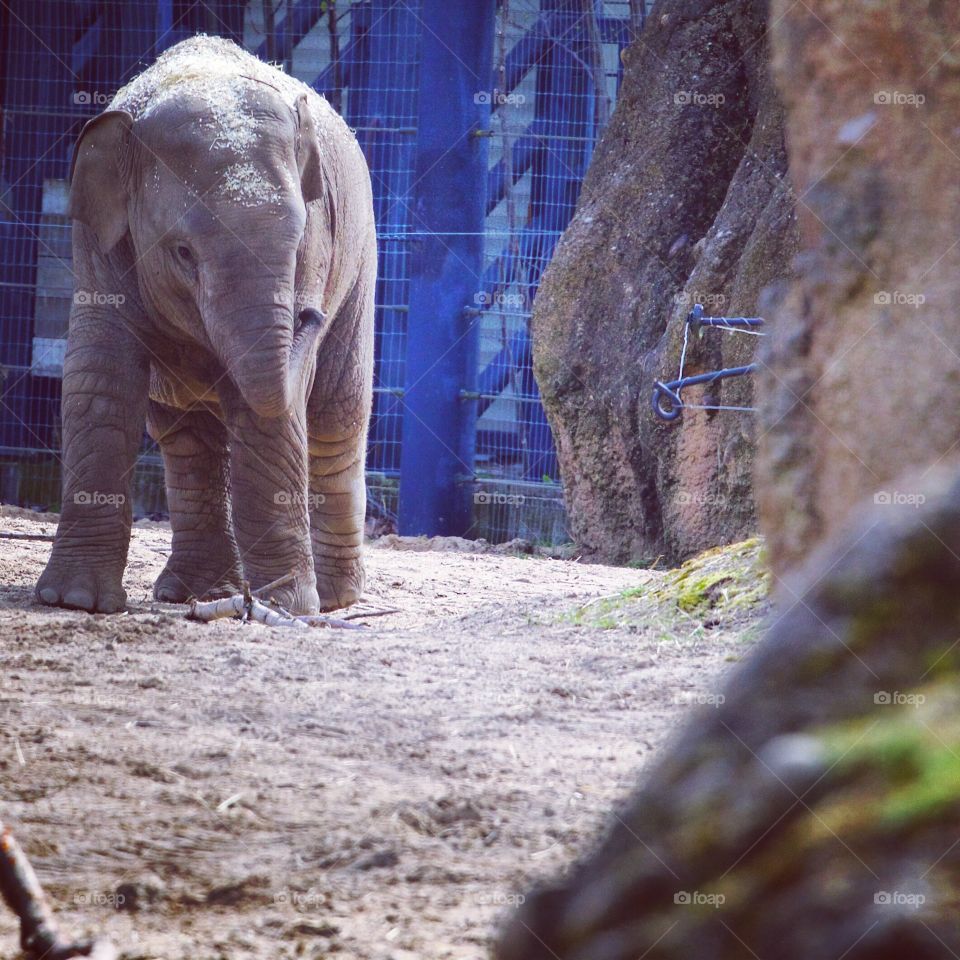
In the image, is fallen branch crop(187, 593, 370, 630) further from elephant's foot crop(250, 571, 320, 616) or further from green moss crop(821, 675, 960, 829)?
green moss crop(821, 675, 960, 829)

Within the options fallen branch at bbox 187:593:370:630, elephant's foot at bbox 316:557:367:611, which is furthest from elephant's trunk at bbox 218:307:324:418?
elephant's foot at bbox 316:557:367:611

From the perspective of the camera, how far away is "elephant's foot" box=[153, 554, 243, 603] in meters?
6.60

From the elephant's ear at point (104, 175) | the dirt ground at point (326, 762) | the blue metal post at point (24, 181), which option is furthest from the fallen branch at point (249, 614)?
the blue metal post at point (24, 181)

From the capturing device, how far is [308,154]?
6336 millimetres

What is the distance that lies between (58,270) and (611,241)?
4911mm

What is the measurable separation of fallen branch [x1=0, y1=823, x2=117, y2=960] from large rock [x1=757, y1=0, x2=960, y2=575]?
4.16ft

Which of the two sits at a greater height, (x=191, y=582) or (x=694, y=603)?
(x=694, y=603)

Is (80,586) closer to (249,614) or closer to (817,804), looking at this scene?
(249,614)

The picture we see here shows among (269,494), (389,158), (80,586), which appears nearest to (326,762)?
(80,586)

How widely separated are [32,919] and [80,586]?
3.87m

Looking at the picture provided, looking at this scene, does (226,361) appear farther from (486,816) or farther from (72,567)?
(486,816)

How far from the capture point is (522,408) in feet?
37.2

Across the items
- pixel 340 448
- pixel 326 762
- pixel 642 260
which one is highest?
pixel 642 260

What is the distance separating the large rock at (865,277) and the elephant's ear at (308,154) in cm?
406
